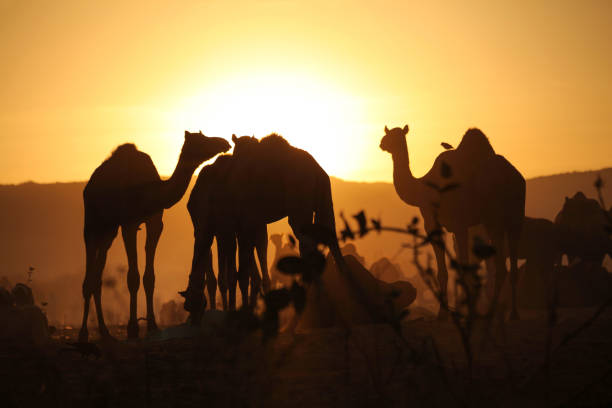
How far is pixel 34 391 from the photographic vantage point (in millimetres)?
5977

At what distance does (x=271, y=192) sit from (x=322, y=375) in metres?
3.76

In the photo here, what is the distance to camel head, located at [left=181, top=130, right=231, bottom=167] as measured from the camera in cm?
1082

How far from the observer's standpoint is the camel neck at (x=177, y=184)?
1083cm

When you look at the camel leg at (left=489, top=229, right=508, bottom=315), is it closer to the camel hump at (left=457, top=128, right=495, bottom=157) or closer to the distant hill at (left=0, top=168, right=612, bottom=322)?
the camel hump at (left=457, top=128, right=495, bottom=157)

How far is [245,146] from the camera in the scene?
10.0 metres

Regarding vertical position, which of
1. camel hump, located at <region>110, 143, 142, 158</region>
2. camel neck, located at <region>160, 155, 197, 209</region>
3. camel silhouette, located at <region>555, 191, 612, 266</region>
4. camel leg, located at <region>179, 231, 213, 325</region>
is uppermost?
camel hump, located at <region>110, 143, 142, 158</region>

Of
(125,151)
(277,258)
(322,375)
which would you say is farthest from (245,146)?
(277,258)

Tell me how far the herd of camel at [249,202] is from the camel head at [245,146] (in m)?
0.02

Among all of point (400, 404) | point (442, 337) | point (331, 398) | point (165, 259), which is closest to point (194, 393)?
point (331, 398)

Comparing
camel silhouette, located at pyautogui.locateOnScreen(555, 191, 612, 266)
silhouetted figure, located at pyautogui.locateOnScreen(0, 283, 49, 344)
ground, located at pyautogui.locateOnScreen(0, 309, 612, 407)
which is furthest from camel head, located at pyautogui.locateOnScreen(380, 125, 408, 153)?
silhouetted figure, located at pyautogui.locateOnScreen(0, 283, 49, 344)

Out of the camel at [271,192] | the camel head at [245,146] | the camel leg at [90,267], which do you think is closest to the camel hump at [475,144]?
the camel at [271,192]

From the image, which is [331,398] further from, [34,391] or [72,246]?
[72,246]

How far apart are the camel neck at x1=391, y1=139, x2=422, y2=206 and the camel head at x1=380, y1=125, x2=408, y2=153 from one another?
0.07m

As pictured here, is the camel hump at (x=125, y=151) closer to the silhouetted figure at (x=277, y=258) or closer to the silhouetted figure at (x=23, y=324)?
the silhouetted figure at (x=23, y=324)
